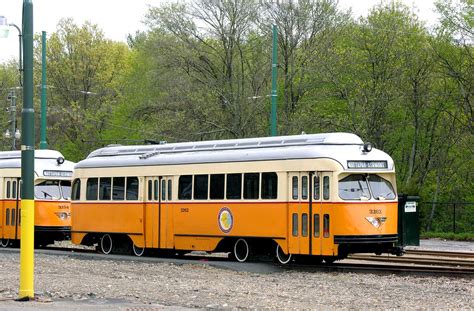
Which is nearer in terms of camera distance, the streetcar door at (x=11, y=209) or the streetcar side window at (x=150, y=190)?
the streetcar side window at (x=150, y=190)

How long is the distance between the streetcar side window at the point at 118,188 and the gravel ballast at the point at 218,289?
467cm

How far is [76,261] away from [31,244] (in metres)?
10.2

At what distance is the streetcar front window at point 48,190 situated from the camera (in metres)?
31.3

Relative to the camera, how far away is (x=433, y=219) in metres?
43.2

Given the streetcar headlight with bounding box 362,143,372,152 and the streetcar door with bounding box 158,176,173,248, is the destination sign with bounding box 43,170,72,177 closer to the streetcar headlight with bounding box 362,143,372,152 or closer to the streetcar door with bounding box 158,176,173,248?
the streetcar door with bounding box 158,176,173,248

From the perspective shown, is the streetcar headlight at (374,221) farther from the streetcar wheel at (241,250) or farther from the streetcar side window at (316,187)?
the streetcar wheel at (241,250)

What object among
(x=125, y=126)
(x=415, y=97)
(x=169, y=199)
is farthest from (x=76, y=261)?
(x=125, y=126)

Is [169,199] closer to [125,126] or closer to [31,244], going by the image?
[31,244]

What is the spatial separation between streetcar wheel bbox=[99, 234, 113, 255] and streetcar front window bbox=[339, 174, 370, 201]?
8711 millimetres

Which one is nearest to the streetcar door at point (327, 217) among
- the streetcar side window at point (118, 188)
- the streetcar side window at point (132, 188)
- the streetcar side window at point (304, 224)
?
the streetcar side window at point (304, 224)

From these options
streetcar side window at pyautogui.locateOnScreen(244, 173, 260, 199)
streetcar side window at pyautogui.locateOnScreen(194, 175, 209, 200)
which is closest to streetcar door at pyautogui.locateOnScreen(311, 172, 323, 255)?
streetcar side window at pyautogui.locateOnScreen(244, 173, 260, 199)

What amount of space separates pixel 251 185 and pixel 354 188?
277 centimetres

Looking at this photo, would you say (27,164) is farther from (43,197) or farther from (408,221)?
(43,197)

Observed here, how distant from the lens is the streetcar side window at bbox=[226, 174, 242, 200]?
24328 millimetres
